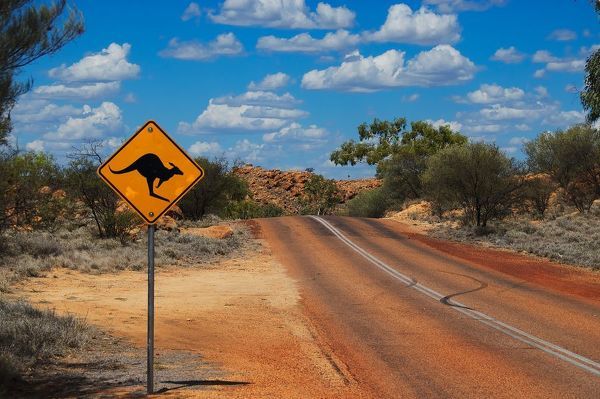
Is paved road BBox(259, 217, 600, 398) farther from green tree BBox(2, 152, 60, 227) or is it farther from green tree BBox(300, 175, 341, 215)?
green tree BBox(300, 175, 341, 215)

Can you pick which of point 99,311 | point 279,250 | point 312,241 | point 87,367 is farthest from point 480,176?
point 87,367

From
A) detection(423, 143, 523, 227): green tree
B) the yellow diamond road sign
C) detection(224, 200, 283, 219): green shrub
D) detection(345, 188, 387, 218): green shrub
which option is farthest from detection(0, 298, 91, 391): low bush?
detection(345, 188, 387, 218): green shrub

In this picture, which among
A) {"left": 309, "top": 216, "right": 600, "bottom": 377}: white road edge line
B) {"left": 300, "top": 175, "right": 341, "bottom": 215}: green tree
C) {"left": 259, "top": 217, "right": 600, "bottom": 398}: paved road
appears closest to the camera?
{"left": 259, "top": 217, "right": 600, "bottom": 398}: paved road

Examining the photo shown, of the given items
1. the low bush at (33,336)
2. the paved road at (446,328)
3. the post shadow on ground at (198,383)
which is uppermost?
the low bush at (33,336)

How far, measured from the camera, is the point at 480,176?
34.8 m

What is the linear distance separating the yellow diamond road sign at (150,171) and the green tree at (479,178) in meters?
28.6

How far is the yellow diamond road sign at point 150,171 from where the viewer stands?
7668mm

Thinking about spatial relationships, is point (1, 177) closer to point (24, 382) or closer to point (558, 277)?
point (24, 382)

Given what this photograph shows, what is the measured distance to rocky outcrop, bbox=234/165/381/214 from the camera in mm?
86000

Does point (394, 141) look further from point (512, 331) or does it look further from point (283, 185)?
Result: point (512, 331)

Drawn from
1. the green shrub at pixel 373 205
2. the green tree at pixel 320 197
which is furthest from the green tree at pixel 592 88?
the green tree at pixel 320 197

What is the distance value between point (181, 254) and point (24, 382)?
17.8m

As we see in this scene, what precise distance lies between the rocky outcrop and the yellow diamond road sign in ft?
238

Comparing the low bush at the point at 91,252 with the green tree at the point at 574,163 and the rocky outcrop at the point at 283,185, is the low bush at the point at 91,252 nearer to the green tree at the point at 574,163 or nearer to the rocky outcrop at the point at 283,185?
the green tree at the point at 574,163
